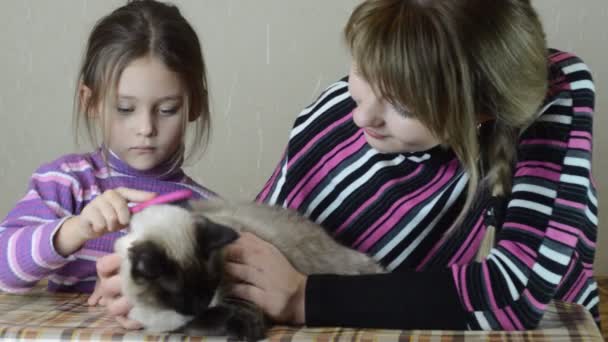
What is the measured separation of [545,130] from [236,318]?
670 millimetres

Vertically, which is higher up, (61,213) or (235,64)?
(235,64)

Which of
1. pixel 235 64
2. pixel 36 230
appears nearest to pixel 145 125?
pixel 36 230

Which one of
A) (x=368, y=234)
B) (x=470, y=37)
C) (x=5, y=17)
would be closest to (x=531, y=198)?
(x=470, y=37)

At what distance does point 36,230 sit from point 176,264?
40 cm

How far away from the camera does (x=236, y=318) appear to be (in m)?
1.08

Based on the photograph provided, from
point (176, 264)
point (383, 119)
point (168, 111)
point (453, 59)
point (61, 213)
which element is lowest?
point (61, 213)

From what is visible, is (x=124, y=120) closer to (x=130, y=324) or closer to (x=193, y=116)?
(x=193, y=116)

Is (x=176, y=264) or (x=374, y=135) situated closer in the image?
(x=176, y=264)

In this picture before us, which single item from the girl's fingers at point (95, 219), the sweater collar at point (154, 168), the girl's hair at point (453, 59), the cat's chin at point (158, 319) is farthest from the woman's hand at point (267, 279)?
the sweater collar at point (154, 168)

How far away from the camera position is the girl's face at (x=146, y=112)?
1.66m

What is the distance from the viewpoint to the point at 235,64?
103 inches

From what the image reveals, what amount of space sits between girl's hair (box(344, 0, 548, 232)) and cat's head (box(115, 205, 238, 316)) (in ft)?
1.23

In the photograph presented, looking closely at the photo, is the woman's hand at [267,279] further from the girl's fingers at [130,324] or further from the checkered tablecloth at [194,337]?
the girl's fingers at [130,324]

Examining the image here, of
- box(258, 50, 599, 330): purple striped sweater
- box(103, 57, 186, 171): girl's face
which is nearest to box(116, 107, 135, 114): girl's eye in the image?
box(103, 57, 186, 171): girl's face
